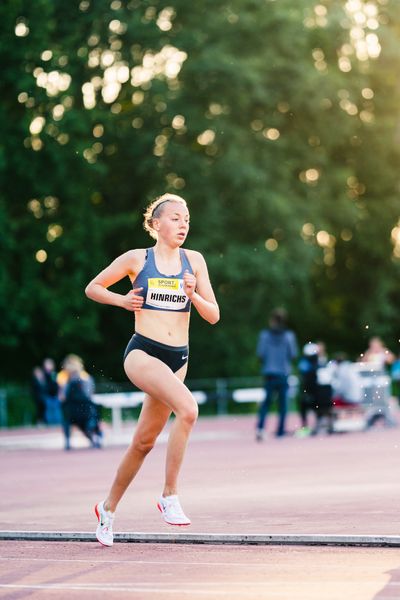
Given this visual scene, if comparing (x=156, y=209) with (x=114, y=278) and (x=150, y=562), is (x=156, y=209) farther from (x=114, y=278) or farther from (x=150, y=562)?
(x=150, y=562)

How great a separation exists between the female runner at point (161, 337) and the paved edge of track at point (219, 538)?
22 cm

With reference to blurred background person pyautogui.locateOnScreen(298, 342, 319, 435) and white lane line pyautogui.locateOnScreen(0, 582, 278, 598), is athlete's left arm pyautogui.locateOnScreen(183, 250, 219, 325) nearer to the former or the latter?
white lane line pyautogui.locateOnScreen(0, 582, 278, 598)

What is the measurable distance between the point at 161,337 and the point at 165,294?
0.26 m

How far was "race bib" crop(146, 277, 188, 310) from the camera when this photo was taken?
9.19 metres

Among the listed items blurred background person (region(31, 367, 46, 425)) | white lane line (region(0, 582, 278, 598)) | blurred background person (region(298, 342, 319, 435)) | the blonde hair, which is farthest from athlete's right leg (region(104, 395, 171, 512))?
blurred background person (region(31, 367, 46, 425))

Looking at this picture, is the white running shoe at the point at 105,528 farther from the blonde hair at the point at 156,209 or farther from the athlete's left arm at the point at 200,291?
the blonde hair at the point at 156,209

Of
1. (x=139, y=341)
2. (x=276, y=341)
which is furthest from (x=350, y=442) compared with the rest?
(x=139, y=341)

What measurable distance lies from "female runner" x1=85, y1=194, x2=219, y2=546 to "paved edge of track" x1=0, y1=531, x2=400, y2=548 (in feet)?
0.72

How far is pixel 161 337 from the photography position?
9195 mm

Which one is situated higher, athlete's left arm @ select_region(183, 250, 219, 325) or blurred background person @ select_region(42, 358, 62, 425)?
athlete's left arm @ select_region(183, 250, 219, 325)

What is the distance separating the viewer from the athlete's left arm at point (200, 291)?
29.9ft

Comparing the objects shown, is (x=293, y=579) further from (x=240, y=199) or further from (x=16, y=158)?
(x=240, y=199)

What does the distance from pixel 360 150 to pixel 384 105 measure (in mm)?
1864

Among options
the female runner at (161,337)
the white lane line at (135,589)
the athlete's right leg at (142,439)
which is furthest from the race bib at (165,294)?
the white lane line at (135,589)
